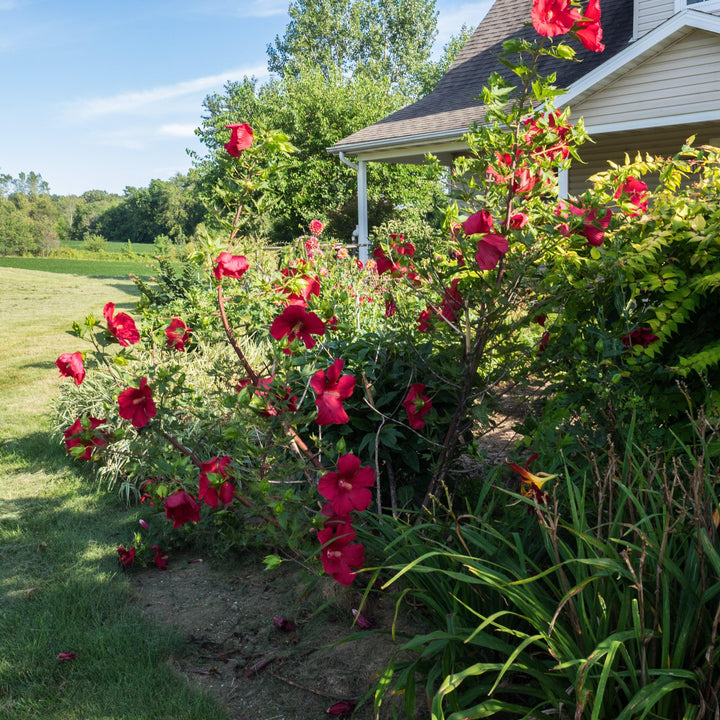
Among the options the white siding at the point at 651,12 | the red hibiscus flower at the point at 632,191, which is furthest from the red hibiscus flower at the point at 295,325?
the white siding at the point at 651,12

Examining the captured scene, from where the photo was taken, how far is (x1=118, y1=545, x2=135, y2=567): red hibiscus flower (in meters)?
2.99

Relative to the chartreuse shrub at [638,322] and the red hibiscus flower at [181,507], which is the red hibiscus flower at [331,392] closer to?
the red hibiscus flower at [181,507]

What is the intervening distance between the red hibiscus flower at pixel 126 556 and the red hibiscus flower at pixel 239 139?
1.91 m

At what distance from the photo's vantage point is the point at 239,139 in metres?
2.30

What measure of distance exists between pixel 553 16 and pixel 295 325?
4.22 feet

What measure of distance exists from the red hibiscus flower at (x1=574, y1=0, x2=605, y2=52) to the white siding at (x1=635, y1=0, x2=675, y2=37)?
28.4ft

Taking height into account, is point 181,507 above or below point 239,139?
below

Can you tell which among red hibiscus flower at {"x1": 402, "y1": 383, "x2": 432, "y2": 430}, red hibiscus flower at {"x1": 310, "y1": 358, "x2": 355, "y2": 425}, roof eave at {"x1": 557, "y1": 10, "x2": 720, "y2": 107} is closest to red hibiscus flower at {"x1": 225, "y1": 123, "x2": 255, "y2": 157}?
red hibiscus flower at {"x1": 310, "y1": 358, "x2": 355, "y2": 425}

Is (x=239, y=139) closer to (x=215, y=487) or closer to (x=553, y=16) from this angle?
(x=553, y=16)

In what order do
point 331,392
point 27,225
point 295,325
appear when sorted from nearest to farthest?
1. point 331,392
2. point 295,325
3. point 27,225

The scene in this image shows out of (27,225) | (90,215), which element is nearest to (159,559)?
(27,225)

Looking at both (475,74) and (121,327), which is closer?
(121,327)

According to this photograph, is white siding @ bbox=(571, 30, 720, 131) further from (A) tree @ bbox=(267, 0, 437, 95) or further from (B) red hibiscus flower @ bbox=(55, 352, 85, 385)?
(A) tree @ bbox=(267, 0, 437, 95)

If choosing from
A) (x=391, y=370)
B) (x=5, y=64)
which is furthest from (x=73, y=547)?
(x=5, y=64)
